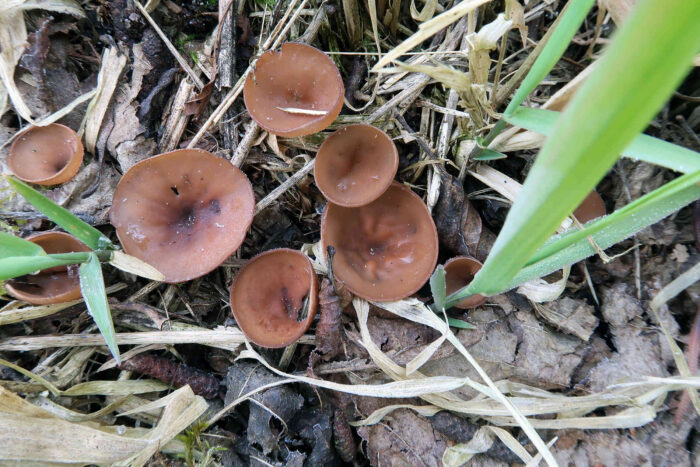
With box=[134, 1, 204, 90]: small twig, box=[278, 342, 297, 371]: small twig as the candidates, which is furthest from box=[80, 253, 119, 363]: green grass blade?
box=[134, 1, 204, 90]: small twig

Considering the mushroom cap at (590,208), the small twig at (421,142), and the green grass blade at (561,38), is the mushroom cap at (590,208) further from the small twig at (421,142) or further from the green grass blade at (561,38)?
the green grass blade at (561,38)

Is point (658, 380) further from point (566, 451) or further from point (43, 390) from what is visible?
point (43, 390)

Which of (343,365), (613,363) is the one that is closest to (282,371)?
(343,365)

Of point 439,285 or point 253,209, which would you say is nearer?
point 439,285

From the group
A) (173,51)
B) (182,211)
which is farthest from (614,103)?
(173,51)

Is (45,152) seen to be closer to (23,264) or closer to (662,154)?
(23,264)

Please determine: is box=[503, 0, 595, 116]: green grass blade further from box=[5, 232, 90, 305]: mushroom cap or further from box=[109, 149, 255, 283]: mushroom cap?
box=[5, 232, 90, 305]: mushroom cap
